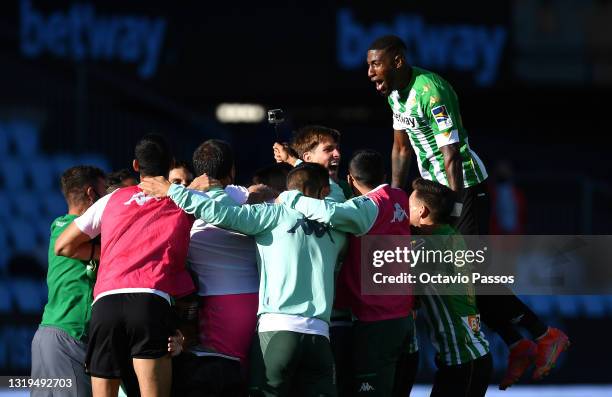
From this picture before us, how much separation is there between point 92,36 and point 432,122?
8.21 meters

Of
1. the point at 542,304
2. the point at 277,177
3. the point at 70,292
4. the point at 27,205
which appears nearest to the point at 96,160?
the point at 27,205

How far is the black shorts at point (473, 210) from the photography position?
789 cm

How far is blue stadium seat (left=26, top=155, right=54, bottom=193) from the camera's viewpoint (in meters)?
14.1

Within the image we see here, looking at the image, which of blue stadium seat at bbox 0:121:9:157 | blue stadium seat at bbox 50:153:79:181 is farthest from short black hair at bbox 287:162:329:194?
blue stadium seat at bbox 0:121:9:157

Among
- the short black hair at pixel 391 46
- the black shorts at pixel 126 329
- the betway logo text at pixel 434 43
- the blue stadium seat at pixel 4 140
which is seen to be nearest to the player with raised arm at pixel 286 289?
the black shorts at pixel 126 329

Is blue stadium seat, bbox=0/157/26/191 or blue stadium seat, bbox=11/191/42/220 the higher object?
blue stadium seat, bbox=0/157/26/191

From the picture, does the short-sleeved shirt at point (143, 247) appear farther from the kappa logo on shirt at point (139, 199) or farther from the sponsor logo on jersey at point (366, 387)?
the sponsor logo on jersey at point (366, 387)

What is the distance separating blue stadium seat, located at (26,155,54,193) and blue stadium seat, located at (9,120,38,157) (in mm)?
132

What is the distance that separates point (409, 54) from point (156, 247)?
9561 mm

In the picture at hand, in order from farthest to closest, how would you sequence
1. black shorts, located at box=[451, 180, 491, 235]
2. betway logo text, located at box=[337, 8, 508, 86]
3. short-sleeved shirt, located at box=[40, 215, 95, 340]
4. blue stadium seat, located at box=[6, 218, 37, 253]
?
betway logo text, located at box=[337, 8, 508, 86] → blue stadium seat, located at box=[6, 218, 37, 253] → black shorts, located at box=[451, 180, 491, 235] → short-sleeved shirt, located at box=[40, 215, 95, 340]

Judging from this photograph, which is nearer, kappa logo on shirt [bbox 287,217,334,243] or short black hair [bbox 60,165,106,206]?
kappa logo on shirt [bbox 287,217,334,243]

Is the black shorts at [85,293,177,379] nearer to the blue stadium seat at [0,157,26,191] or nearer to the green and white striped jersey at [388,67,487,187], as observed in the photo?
the green and white striped jersey at [388,67,487,187]

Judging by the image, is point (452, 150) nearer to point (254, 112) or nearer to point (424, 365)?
point (424, 365)

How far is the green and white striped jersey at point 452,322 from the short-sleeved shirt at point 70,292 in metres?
2.03
